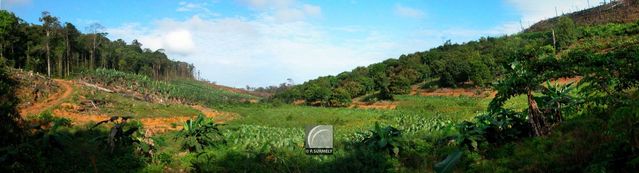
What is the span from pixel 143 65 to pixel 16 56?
115 ft

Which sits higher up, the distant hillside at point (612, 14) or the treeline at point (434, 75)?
the distant hillside at point (612, 14)

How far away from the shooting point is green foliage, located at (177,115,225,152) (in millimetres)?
14047

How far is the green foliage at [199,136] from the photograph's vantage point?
1405cm

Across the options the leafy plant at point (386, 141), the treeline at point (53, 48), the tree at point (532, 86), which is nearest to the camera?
the tree at point (532, 86)

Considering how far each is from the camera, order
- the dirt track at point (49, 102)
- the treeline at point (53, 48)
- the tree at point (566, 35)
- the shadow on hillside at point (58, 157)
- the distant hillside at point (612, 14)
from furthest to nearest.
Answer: the distant hillside at point (612, 14), the tree at point (566, 35), the treeline at point (53, 48), the dirt track at point (49, 102), the shadow on hillside at point (58, 157)

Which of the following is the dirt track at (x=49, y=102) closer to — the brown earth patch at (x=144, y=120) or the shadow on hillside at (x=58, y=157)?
the brown earth patch at (x=144, y=120)

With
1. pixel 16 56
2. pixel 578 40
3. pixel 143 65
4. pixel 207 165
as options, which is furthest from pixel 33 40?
pixel 578 40

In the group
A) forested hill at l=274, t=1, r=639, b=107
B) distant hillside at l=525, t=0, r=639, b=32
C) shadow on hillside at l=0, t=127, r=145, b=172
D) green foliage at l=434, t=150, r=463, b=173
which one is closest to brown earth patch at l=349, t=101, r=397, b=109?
forested hill at l=274, t=1, r=639, b=107

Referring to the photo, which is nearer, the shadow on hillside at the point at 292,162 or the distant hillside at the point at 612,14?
the shadow on hillside at the point at 292,162

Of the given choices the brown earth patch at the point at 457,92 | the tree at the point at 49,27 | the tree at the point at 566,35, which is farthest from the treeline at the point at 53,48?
the tree at the point at 566,35

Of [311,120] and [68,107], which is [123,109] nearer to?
[68,107]

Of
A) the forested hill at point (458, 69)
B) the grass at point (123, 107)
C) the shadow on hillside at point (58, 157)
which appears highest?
the forested hill at point (458, 69)

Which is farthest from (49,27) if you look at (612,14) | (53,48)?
(612,14)

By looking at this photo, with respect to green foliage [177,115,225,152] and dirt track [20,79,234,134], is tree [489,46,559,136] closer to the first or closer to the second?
green foliage [177,115,225,152]
